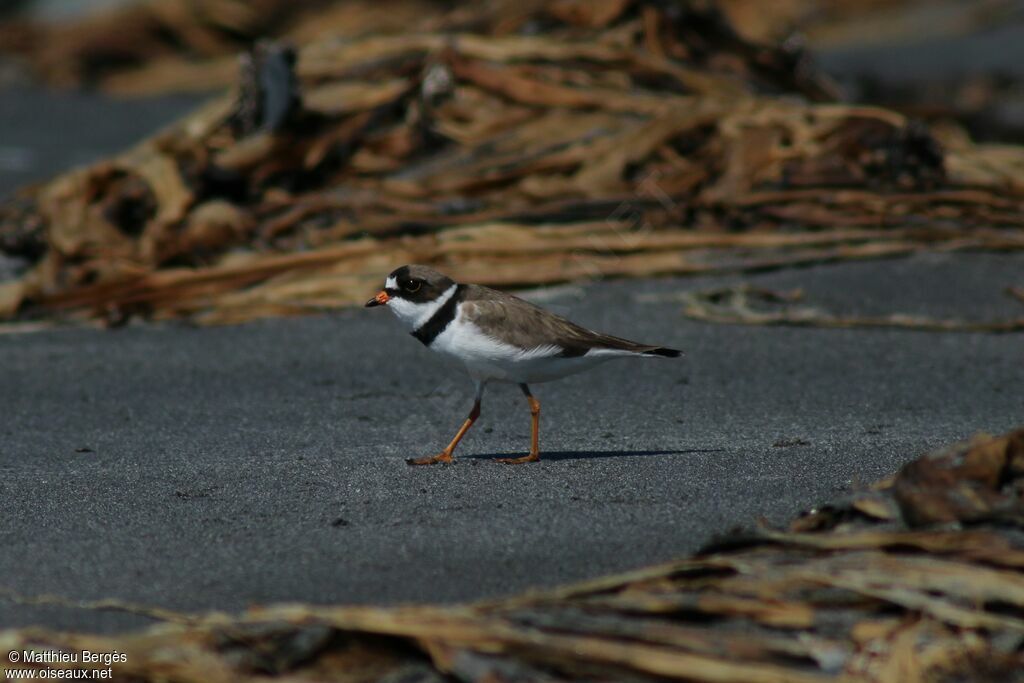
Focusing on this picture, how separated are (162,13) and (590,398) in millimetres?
15633

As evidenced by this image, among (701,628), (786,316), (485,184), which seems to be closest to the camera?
(701,628)

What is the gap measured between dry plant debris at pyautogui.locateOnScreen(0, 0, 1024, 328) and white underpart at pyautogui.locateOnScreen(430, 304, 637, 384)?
2.54 metres

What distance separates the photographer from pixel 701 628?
2980 mm

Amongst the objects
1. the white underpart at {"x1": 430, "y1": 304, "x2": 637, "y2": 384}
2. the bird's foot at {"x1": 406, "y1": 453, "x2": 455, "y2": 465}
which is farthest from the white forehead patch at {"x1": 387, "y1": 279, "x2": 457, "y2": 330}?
the bird's foot at {"x1": 406, "y1": 453, "x2": 455, "y2": 465}

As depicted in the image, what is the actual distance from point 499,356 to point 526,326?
15 centimetres

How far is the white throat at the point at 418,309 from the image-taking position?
497cm

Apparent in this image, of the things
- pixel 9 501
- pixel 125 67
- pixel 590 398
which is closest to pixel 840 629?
pixel 9 501

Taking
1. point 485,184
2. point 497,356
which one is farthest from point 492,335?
point 485,184

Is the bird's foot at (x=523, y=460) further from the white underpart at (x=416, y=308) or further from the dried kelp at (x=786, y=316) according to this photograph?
the dried kelp at (x=786, y=316)

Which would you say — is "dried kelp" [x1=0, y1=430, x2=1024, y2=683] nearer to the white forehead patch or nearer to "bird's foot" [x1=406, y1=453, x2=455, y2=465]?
"bird's foot" [x1=406, y1=453, x2=455, y2=465]

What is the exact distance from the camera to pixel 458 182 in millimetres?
8914

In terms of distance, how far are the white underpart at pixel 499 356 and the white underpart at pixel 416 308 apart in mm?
106

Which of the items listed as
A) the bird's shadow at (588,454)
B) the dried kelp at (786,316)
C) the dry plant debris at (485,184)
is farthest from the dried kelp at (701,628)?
the dry plant debris at (485,184)

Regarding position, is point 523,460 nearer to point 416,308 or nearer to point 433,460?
point 433,460
